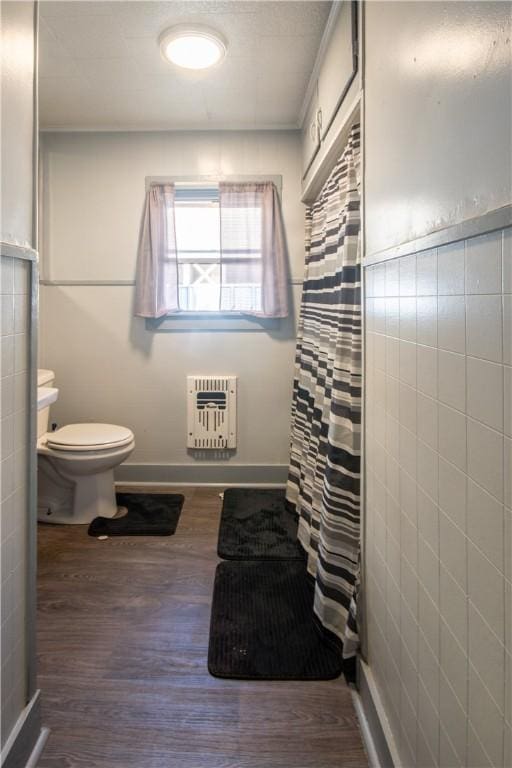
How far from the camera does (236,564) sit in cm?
213

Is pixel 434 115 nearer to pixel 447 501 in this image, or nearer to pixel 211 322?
pixel 447 501

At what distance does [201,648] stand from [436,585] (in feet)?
3.43

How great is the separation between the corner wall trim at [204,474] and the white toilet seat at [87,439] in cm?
56

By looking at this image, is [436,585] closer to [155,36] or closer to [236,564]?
[236,564]

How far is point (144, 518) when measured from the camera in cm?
261

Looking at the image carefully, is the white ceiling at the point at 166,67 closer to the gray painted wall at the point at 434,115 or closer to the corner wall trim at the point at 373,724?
the gray painted wall at the point at 434,115

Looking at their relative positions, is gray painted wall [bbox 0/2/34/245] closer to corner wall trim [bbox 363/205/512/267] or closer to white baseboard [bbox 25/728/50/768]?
corner wall trim [bbox 363/205/512/267]

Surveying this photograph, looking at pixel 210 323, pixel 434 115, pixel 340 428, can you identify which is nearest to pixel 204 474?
pixel 210 323

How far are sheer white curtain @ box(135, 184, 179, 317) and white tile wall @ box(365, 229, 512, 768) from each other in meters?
2.00

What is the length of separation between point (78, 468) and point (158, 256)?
4.69 feet

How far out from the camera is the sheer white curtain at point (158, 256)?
297cm


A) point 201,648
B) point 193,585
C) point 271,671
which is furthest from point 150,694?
point 193,585

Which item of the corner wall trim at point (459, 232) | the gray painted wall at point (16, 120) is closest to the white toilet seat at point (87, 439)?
the gray painted wall at point (16, 120)

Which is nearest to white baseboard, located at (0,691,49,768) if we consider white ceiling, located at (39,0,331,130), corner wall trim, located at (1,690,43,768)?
corner wall trim, located at (1,690,43,768)
